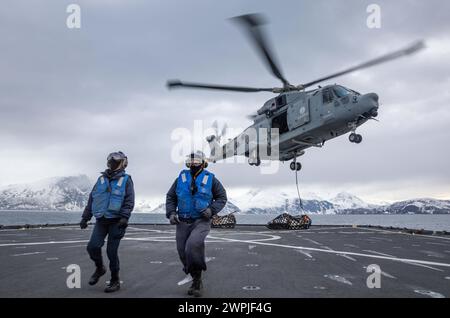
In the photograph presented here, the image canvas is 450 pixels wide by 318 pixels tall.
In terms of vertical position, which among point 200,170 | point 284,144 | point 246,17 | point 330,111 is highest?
point 246,17

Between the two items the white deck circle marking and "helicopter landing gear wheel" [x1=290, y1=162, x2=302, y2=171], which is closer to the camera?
the white deck circle marking

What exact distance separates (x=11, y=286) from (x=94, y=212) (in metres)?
2.04

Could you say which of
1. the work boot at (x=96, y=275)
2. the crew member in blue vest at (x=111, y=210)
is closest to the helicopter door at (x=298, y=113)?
the crew member in blue vest at (x=111, y=210)

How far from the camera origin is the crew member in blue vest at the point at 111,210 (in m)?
6.36

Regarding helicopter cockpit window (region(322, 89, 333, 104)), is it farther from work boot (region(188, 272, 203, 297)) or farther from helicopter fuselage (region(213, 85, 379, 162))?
work boot (region(188, 272, 203, 297))

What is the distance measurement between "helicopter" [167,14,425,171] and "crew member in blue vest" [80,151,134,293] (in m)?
9.82

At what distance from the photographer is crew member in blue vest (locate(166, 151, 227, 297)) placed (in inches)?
241

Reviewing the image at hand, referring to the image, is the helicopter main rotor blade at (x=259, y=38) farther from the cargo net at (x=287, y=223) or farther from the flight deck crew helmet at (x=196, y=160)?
the cargo net at (x=287, y=223)

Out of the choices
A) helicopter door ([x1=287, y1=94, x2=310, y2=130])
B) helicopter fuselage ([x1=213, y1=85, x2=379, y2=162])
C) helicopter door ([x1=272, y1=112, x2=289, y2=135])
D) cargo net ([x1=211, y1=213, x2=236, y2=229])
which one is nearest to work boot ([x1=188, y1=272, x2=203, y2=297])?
helicopter fuselage ([x1=213, y1=85, x2=379, y2=162])

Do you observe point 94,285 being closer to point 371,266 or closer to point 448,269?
point 371,266

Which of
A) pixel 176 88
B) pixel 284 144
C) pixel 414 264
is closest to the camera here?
pixel 414 264

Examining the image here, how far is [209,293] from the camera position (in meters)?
6.00

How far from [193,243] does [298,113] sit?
17207 mm
